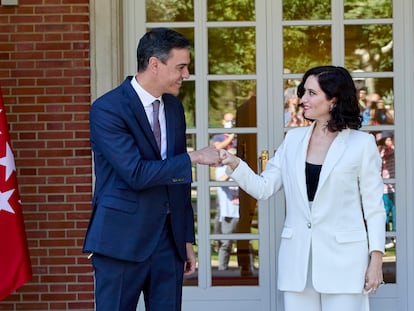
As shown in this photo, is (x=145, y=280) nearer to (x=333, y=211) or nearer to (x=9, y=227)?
(x=333, y=211)

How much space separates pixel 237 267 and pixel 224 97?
1.19 m

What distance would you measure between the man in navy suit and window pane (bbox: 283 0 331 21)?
93.7 inches

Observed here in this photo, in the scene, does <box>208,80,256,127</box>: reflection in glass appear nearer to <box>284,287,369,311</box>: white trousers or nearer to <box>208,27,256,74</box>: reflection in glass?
<box>208,27,256,74</box>: reflection in glass

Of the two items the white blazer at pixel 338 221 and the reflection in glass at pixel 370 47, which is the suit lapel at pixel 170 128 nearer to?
the white blazer at pixel 338 221

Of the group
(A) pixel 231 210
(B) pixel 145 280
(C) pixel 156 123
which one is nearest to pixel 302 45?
(A) pixel 231 210

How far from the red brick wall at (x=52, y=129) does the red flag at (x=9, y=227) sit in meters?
0.42

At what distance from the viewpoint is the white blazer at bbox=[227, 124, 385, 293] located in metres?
4.14

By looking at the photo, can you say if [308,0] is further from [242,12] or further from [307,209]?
[307,209]

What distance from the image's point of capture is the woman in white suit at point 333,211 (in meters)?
4.14

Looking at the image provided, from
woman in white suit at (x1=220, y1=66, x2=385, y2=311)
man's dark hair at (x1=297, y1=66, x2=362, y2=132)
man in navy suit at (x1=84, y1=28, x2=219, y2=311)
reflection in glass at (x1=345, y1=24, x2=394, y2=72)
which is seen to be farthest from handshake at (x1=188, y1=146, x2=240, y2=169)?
reflection in glass at (x1=345, y1=24, x2=394, y2=72)

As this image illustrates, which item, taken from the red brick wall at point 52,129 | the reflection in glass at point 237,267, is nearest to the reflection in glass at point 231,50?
the red brick wall at point 52,129

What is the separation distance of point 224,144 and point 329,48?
983 mm

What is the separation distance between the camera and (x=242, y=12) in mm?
6254

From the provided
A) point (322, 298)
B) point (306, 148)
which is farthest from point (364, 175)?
point (322, 298)
